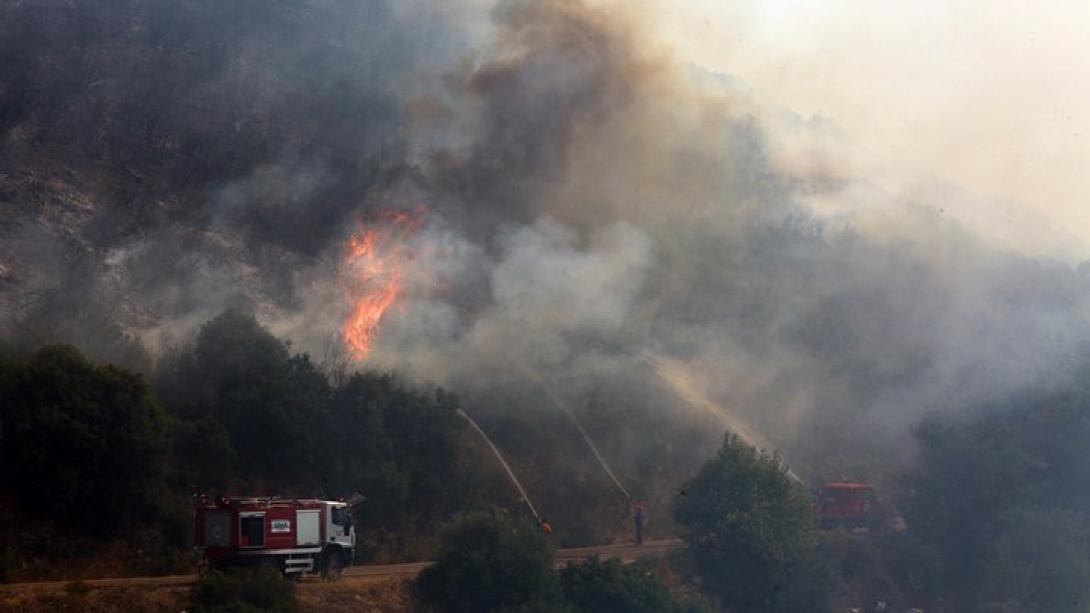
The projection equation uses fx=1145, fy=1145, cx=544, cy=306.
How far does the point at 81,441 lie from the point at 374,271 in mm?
25225

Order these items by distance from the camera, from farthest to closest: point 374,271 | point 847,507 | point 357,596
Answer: point 847,507, point 374,271, point 357,596

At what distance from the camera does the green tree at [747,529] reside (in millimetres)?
51344

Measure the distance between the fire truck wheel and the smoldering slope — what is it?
19.6m

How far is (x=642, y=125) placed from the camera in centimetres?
7381

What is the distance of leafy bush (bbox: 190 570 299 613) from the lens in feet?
109

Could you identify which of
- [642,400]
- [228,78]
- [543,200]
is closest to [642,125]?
[543,200]

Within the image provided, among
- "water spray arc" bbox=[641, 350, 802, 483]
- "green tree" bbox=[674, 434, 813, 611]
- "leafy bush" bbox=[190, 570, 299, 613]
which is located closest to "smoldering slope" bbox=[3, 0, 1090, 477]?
"water spray arc" bbox=[641, 350, 802, 483]

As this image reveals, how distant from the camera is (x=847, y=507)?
213 feet

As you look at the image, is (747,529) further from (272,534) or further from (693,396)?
(272,534)

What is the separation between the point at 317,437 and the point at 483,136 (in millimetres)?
28458

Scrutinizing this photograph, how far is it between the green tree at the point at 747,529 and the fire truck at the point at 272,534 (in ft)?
62.0

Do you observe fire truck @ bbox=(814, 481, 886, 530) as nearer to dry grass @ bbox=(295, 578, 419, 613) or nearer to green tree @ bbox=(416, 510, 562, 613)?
green tree @ bbox=(416, 510, 562, 613)

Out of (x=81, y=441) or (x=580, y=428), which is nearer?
(x=81, y=441)

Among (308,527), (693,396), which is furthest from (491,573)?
(693,396)
